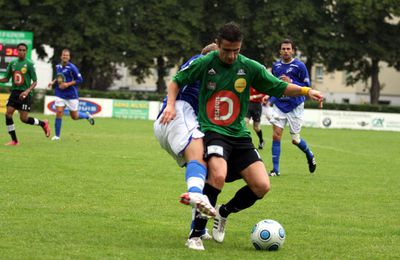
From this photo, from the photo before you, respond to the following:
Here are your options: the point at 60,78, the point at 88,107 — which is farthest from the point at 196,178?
the point at 88,107

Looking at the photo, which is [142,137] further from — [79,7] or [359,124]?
[79,7]

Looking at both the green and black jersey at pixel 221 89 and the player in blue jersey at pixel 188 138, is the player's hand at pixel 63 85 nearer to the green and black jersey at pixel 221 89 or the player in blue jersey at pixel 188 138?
the player in blue jersey at pixel 188 138

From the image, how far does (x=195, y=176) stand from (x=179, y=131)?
0.59 metres

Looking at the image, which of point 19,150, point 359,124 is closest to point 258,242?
point 19,150

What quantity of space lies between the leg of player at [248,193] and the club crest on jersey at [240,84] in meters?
0.68

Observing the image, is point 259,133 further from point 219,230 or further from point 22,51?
point 219,230

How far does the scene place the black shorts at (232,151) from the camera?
6.98 meters

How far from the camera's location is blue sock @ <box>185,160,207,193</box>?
6.55 metres

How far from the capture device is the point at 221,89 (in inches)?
280

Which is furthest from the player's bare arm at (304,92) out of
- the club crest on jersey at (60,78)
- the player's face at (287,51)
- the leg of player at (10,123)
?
the club crest on jersey at (60,78)

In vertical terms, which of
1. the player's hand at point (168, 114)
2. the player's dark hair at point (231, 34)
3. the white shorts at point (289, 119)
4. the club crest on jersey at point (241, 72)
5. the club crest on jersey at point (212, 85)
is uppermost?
the player's dark hair at point (231, 34)

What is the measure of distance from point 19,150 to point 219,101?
1004cm

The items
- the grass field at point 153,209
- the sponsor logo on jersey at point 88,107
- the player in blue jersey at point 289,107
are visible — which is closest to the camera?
the grass field at point 153,209

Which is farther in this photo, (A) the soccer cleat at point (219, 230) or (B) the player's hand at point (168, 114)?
(A) the soccer cleat at point (219, 230)
